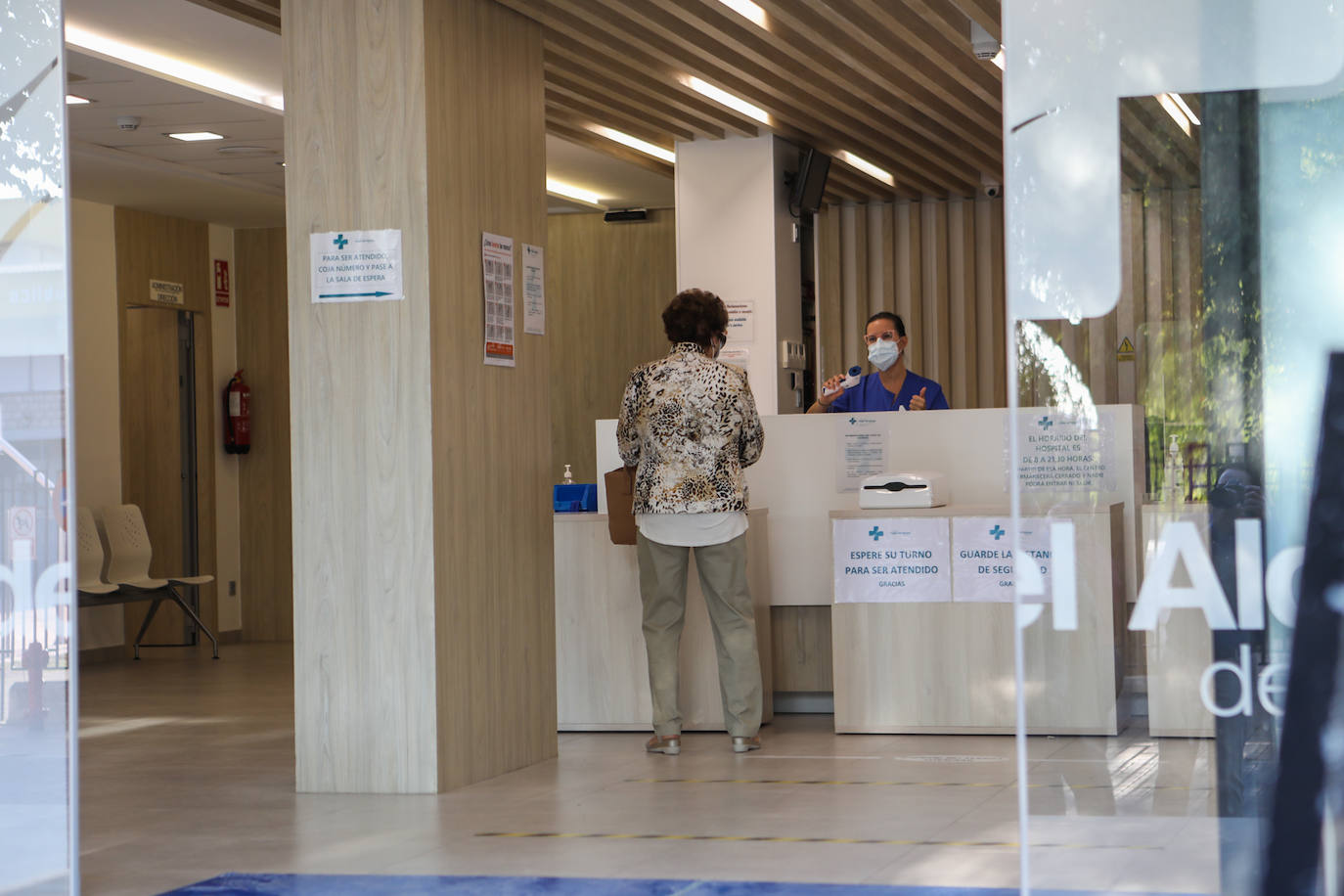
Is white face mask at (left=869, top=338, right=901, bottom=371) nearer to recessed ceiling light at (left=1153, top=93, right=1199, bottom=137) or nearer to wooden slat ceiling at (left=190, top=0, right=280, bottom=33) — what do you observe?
wooden slat ceiling at (left=190, top=0, right=280, bottom=33)

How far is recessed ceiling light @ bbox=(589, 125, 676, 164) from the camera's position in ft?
28.1

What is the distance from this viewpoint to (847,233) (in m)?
11.2

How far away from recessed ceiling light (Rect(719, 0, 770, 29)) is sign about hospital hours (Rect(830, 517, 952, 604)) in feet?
6.57

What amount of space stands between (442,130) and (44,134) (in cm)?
175

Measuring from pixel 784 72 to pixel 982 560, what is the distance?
8.33 feet

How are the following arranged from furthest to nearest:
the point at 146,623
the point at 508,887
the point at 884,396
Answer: the point at 146,623 < the point at 884,396 < the point at 508,887

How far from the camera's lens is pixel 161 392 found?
436 inches

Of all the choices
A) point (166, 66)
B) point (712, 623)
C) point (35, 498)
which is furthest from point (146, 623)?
point (35, 498)

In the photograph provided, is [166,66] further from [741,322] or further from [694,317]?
[741,322]

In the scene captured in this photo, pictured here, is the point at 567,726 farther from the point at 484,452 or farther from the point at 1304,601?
the point at 1304,601

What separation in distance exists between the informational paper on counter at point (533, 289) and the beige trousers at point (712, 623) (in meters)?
0.87

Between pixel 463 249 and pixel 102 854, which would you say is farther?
pixel 463 249

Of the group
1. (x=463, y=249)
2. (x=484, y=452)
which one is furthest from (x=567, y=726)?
(x=463, y=249)

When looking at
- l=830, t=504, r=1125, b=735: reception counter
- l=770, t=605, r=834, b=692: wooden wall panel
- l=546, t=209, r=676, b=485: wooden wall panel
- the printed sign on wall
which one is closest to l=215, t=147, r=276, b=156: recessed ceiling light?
the printed sign on wall
